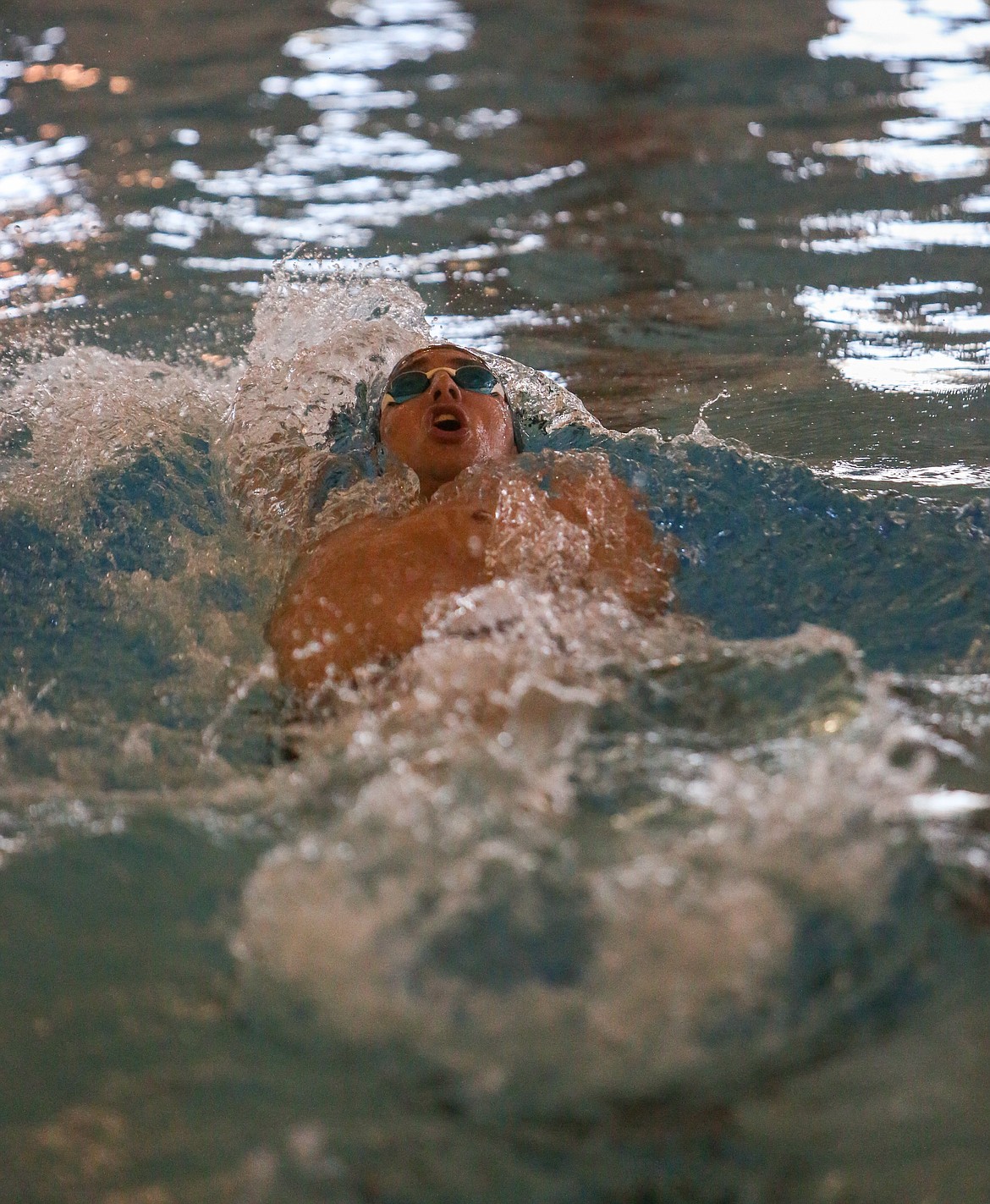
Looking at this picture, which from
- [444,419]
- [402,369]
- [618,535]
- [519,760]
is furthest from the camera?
[402,369]

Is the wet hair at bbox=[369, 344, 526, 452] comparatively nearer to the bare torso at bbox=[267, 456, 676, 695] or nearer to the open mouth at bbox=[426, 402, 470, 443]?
the open mouth at bbox=[426, 402, 470, 443]

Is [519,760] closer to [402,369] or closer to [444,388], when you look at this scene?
[444,388]

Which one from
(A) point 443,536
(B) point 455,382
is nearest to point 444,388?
(B) point 455,382

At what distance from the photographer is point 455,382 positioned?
2.94m

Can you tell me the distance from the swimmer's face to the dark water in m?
0.20

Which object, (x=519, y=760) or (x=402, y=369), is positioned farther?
(x=402, y=369)

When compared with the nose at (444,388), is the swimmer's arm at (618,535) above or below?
below

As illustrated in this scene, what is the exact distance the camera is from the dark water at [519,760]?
135cm

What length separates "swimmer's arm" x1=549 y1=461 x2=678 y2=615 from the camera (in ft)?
8.14

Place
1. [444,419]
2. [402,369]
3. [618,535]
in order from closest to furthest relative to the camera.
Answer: [618,535], [444,419], [402,369]

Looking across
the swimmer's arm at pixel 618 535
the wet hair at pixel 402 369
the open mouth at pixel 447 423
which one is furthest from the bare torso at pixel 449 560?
the wet hair at pixel 402 369

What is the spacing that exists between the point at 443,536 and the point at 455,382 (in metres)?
0.56

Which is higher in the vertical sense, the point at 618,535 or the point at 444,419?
the point at 444,419

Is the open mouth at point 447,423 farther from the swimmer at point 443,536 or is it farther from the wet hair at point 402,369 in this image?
the wet hair at point 402,369
